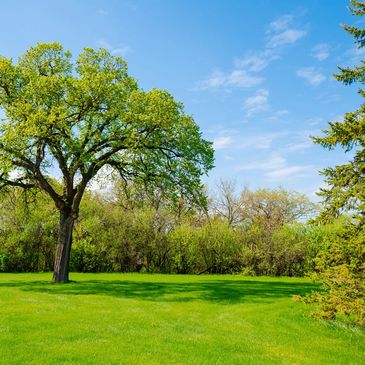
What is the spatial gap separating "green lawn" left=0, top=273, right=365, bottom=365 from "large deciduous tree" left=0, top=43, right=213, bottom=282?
8045 mm

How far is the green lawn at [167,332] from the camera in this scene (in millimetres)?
9359

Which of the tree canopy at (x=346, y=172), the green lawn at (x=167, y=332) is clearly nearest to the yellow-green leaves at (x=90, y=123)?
the green lawn at (x=167, y=332)

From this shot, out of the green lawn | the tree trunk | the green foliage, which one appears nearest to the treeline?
the tree trunk

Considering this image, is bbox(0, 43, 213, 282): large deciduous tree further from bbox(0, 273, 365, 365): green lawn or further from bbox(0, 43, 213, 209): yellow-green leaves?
bbox(0, 273, 365, 365): green lawn

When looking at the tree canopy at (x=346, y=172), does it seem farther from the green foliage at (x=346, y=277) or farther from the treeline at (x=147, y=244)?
the treeline at (x=147, y=244)

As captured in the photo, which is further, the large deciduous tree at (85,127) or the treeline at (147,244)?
the treeline at (147,244)

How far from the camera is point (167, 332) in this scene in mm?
11641

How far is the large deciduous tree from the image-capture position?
890 inches

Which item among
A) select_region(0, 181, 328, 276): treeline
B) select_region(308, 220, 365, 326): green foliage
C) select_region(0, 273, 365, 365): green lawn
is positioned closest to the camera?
select_region(0, 273, 365, 365): green lawn

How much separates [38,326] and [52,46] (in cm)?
1878

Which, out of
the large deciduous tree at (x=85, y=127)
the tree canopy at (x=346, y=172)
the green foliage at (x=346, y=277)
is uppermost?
the large deciduous tree at (x=85, y=127)

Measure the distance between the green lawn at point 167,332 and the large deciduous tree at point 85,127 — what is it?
8.04 m

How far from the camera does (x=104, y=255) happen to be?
41.8 meters

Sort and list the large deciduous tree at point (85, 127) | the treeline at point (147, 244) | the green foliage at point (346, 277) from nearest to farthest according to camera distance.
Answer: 1. the green foliage at point (346, 277)
2. the large deciduous tree at point (85, 127)
3. the treeline at point (147, 244)
